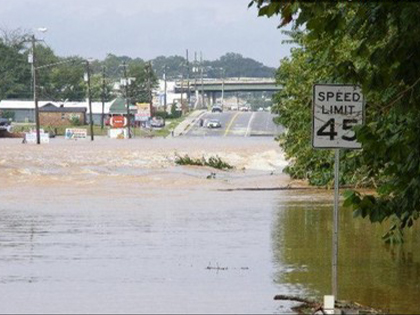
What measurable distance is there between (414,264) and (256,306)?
18.4ft

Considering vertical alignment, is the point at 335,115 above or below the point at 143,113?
above

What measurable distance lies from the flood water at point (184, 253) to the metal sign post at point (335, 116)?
1.94 meters

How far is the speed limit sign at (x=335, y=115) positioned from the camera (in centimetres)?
1491

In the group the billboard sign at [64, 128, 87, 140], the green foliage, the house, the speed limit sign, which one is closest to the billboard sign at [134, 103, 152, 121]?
the house

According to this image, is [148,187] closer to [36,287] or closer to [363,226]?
[363,226]

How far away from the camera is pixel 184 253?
21.2 m

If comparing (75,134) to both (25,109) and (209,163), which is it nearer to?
(209,163)

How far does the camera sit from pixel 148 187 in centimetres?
4428

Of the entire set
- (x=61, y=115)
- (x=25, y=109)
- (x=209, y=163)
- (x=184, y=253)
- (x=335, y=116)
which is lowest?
(x=61, y=115)

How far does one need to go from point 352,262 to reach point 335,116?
542 centimetres

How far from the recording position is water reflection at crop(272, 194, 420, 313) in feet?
53.5

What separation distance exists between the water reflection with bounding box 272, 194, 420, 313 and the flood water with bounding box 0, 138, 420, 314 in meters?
0.02

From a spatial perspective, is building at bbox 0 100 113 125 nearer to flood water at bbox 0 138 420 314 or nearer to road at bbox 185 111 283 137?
road at bbox 185 111 283 137

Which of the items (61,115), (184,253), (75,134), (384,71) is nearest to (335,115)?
(384,71)
